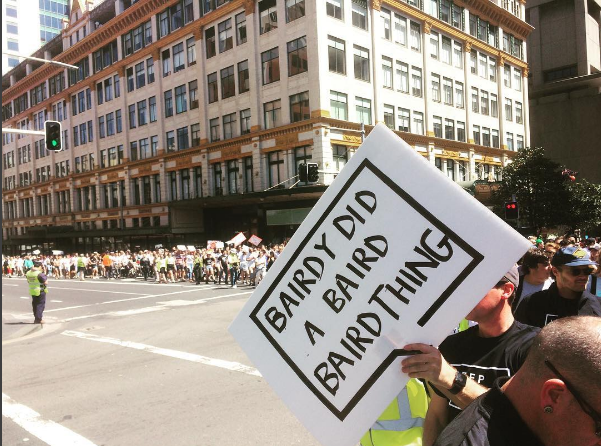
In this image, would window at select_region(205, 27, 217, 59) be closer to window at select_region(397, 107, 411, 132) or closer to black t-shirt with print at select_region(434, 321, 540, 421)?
window at select_region(397, 107, 411, 132)

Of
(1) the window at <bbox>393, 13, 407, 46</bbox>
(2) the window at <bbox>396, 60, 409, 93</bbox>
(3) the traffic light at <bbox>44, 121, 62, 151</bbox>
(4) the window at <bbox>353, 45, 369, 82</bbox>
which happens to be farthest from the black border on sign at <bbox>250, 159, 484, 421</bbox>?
(1) the window at <bbox>393, 13, 407, 46</bbox>

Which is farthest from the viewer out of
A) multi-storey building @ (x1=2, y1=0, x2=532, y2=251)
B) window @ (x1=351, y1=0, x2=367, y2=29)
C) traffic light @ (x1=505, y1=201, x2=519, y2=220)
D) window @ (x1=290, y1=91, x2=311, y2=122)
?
window @ (x1=351, y1=0, x2=367, y2=29)

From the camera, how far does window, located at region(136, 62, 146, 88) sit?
4519 centimetres

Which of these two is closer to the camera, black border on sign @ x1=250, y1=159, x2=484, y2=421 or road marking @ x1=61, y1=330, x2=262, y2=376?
black border on sign @ x1=250, y1=159, x2=484, y2=421

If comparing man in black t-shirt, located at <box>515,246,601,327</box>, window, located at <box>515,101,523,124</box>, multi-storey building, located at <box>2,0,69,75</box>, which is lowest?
man in black t-shirt, located at <box>515,246,601,327</box>

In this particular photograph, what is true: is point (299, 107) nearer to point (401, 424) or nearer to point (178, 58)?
point (178, 58)

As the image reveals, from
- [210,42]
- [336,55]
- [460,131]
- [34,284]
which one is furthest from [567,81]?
[34,284]

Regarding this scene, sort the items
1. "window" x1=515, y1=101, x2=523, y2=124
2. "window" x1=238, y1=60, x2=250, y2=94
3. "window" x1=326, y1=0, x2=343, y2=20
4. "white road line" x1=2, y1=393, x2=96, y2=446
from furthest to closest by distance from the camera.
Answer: "window" x1=515, y1=101, x2=523, y2=124 → "window" x1=238, y1=60, x2=250, y2=94 → "window" x1=326, y1=0, x2=343, y2=20 → "white road line" x1=2, y1=393, x2=96, y2=446

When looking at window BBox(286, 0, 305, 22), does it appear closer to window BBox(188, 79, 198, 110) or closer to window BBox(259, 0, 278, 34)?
window BBox(259, 0, 278, 34)

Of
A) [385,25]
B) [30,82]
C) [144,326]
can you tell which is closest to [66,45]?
[30,82]

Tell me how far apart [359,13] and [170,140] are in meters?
19.2

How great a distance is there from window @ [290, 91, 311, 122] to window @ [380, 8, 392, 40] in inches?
313

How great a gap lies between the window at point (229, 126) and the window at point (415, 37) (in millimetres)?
14511

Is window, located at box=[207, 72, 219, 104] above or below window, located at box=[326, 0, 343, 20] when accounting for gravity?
below
